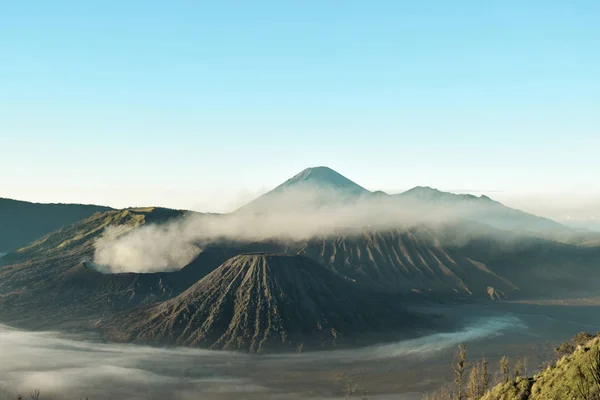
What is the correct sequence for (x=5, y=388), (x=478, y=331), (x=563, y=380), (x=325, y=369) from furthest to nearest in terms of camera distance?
(x=478, y=331) < (x=325, y=369) < (x=5, y=388) < (x=563, y=380)

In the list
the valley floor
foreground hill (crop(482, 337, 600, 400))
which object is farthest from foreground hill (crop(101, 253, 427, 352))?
foreground hill (crop(482, 337, 600, 400))

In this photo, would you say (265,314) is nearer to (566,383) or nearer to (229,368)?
(229,368)

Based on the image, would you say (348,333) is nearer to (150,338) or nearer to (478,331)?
(478,331)

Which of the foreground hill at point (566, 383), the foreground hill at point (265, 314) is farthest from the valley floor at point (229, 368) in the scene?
the foreground hill at point (566, 383)

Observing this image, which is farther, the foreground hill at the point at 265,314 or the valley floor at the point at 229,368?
the foreground hill at the point at 265,314

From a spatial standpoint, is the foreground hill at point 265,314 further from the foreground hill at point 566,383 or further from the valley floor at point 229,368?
the foreground hill at point 566,383

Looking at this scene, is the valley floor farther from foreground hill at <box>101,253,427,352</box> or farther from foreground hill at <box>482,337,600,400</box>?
foreground hill at <box>482,337,600,400</box>

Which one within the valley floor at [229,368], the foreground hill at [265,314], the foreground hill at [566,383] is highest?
the foreground hill at [566,383]

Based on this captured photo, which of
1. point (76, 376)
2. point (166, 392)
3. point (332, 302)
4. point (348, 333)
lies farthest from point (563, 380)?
point (332, 302)

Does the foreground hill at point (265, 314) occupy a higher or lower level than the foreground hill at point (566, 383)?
lower
